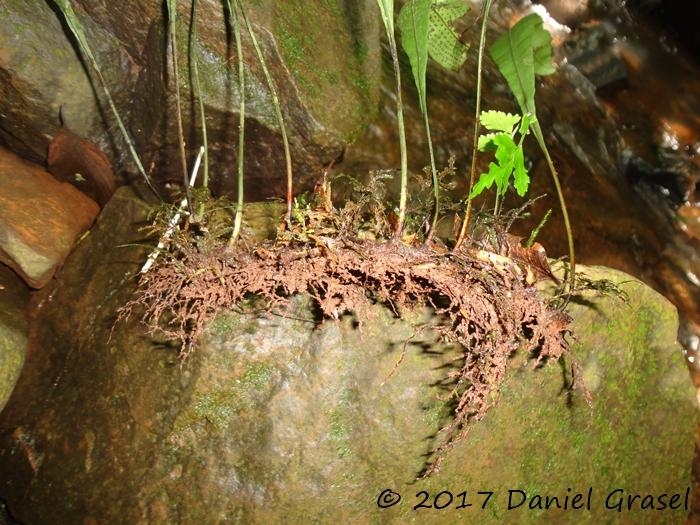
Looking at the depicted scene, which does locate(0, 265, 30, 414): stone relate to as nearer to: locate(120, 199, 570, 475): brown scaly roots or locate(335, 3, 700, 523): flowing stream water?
locate(120, 199, 570, 475): brown scaly roots

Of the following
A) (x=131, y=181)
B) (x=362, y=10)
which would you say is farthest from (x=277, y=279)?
(x=362, y=10)

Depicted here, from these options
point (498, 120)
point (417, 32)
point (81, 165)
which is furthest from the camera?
point (81, 165)

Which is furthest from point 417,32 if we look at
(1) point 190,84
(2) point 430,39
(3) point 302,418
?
(3) point 302,418

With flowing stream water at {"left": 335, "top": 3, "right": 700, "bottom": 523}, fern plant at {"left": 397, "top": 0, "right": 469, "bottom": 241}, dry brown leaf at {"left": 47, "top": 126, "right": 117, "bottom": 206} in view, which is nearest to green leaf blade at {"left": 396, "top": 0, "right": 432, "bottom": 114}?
fern plant at {"left": 397, "top": 0, "right": 469, "bottom": 241}

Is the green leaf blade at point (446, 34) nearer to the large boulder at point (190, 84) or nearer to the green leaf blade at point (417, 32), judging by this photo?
the green leaf blade at point (417, 32)

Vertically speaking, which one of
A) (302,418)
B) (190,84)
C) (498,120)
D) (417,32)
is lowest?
(302,418)

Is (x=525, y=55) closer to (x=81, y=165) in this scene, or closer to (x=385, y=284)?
(x=385, y=284)
